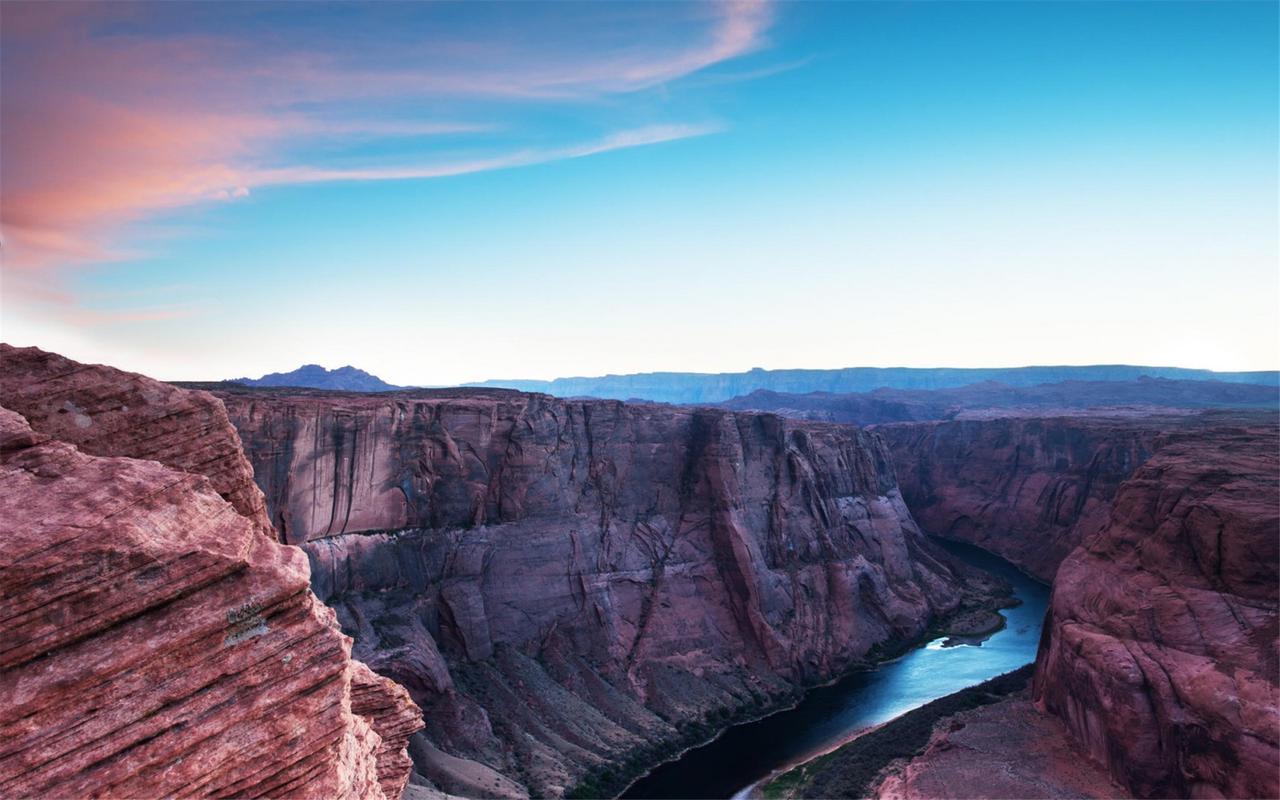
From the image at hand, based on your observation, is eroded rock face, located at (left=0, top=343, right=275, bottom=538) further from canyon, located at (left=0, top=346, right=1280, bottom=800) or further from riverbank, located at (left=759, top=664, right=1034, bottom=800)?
riverbank, located at (left=759, top=664, right=1034, bottom=800)

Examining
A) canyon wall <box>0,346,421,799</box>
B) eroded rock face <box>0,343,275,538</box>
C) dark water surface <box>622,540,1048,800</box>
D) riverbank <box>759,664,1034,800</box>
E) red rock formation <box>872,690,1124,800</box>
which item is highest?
eroded rock face <box>0,343,275,538</box>

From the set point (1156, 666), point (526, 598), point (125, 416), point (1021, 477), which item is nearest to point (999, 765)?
point (1156, 666)

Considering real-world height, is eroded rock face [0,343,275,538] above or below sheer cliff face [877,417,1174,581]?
above

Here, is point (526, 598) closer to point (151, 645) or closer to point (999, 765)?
point (999, 765)

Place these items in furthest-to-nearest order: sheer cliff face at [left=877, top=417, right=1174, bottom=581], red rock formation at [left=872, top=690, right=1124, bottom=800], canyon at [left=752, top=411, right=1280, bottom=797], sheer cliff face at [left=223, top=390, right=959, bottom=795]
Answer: sheer cliff face at [left=877, top=417, right=1174, bottom=581], sheer cliff face at [left=223, top=390, right=959, bottom=795], red rock formation at [left=872, top=690, right=1124, bottom=800], canyon at [left=752, top=411, right=1280, bottom=797]

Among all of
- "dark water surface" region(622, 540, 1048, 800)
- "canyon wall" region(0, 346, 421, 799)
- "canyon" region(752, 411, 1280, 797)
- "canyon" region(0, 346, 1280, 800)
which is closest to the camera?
"canyon wall" region(0, 346, 421, 799)

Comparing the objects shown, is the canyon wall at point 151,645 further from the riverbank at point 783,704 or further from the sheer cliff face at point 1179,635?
the sheer cliff face at point 1179,635

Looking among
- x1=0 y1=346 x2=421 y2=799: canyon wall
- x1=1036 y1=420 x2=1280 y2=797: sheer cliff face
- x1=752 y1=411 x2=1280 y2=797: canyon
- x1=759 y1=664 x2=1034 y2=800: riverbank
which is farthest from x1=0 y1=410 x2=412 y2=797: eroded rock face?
x1=1036 y1=420 x2=1280 y2=797: sheer cliff face

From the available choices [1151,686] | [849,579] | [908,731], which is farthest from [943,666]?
[1151,686]
